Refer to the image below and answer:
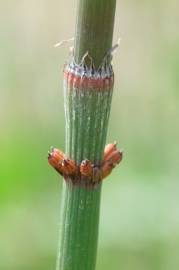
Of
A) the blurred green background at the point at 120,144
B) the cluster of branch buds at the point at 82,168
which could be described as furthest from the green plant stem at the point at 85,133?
the blurred green background at the point at 120,144

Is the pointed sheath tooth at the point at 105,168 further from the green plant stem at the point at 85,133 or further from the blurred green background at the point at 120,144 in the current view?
the blurred green background at the point at 120,144

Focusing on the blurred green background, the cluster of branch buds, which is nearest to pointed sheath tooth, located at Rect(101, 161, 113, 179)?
the cluster of branch buds

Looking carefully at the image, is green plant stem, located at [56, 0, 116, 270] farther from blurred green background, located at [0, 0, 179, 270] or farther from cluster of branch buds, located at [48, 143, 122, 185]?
blurred green background, located at [0, 0, 179, 270]

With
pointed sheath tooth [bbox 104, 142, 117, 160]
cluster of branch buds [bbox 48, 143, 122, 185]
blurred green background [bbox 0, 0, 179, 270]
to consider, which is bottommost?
cluster of branch buds [bbox 48, 143, 122, 185]

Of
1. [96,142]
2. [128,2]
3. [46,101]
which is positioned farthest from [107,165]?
[128,2]

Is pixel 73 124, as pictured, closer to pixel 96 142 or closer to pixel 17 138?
pixel 96 142

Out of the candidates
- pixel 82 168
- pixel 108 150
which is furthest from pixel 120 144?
pixel 82 168
